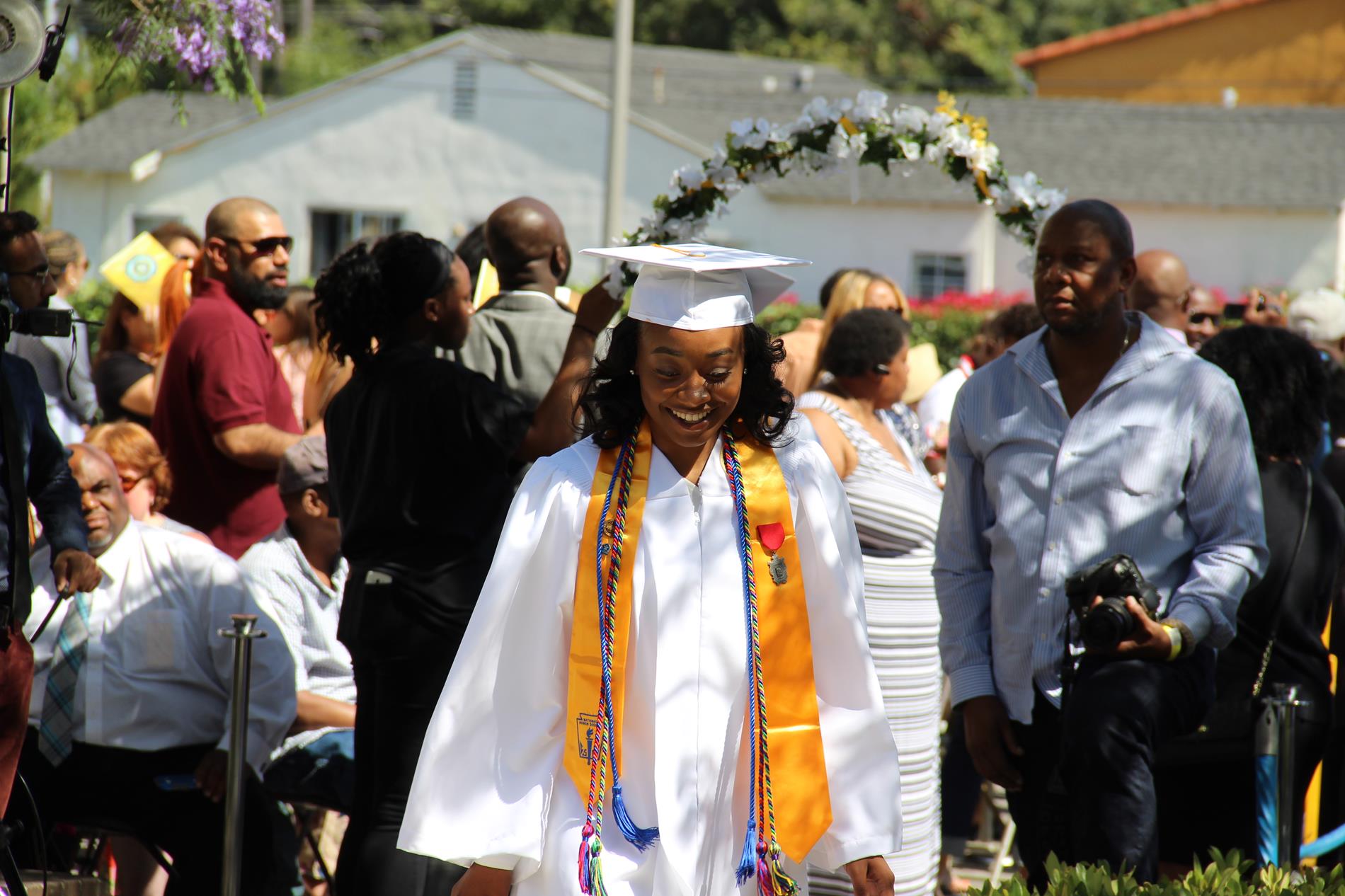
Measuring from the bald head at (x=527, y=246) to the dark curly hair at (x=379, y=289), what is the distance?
646 mm

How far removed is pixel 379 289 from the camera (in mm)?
4762

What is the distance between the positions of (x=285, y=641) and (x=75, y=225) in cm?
3114

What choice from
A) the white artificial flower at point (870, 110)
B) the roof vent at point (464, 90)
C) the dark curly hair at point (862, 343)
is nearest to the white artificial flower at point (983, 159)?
the white artificial flower at point (870, 110)

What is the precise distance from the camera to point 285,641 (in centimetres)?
530

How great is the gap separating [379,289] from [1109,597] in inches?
90.9

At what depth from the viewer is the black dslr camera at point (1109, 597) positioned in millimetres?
3982

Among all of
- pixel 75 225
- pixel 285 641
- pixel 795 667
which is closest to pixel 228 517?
pixel 285 641

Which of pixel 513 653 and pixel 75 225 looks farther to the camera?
pixel 75 225

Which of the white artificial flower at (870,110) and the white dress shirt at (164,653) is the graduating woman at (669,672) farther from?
the white artificial flower at (870,110)

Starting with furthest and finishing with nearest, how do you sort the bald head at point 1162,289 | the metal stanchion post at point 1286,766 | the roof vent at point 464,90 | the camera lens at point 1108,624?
the roof vent at point 464,90
the bald head at point 1162,289
the metal stanchion post at point 1286,766
the camera lens at point 1108,624

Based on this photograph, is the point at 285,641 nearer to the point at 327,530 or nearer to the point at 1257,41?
the point at 327,530

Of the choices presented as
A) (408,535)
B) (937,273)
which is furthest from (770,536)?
→ (937,273)

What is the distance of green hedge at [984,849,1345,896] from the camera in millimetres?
3256

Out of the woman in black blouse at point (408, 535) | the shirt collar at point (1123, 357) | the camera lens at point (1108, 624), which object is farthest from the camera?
the woman in black blouse at point (408, 535)
